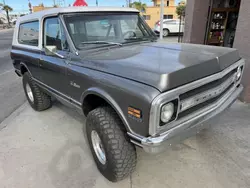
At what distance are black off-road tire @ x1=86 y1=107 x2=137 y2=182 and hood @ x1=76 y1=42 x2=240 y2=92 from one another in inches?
20.1

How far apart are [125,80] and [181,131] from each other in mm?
700

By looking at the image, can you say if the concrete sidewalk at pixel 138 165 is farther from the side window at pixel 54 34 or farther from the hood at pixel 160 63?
the side window at pixel 54 34

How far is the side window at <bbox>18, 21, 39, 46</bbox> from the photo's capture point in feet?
11.8

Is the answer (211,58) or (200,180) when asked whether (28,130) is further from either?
(211,58)

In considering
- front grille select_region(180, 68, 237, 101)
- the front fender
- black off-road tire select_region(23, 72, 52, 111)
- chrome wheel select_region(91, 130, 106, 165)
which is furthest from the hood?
black off-road tire select_region(23, 72, 52, 111)

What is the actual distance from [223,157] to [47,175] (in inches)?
91.2

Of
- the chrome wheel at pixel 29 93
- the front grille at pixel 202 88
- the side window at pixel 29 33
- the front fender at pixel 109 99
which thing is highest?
the side window at pixel 29 33

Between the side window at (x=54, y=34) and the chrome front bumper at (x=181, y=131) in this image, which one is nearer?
the chrome front bumper at (x=181, y=131)

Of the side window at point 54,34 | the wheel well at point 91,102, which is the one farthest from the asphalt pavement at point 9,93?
the wheel well at point 91,102

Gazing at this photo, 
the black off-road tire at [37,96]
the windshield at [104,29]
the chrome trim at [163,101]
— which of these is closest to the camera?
the chrome trim at [163,101]

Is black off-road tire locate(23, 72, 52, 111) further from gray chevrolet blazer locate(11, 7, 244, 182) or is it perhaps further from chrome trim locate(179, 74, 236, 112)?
chrome trim locate(179, 74, 236, 112)

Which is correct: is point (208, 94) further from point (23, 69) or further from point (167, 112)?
point (23, 69)

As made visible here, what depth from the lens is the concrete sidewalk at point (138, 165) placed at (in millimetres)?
2426

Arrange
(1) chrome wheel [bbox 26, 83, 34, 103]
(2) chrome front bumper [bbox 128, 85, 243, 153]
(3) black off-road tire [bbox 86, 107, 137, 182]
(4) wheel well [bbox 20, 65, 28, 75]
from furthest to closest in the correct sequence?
(1) chrome wheel [bbox 26, 83, 34, 103] → (4) wheel well [bbox 20, 65, 28, 75] → (3) black off-road tire [bbox 86, 107, 137, 182] → (2) chrome front bumper [bbox 128, 85, 243, 153]
